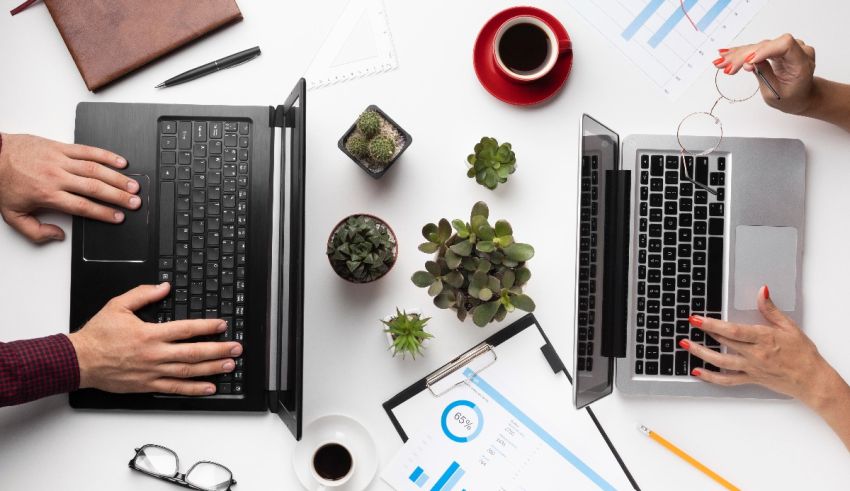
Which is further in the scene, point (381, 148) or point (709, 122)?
point (709, 122)

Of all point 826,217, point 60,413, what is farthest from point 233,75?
point 826,217

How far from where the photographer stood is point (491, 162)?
48.1 inches

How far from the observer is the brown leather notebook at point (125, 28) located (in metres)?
1.24

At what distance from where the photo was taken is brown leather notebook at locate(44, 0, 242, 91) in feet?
4.07

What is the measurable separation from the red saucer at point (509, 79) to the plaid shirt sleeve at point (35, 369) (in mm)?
888

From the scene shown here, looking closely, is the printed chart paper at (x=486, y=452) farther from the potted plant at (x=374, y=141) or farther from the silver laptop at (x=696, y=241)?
the potted plant at (x=374, y=141)

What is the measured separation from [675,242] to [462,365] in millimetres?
459

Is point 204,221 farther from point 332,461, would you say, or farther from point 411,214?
point 332,461

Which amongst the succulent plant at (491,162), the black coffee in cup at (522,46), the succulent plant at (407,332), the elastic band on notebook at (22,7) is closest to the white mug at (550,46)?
the black coffee in cup at (522,46)

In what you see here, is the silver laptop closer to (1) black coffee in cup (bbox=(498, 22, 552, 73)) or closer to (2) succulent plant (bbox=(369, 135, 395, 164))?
(1) black coffee in cup (bbox=(498, 22, 552, 73))

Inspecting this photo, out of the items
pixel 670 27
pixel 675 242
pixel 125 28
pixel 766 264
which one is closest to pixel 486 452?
pixel 675 242

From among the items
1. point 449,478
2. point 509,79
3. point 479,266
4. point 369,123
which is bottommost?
point 449,478

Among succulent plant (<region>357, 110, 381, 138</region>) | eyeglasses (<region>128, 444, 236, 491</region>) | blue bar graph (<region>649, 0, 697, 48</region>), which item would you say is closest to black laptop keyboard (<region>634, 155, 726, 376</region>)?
blue bar graph (<region>649, 0, 697, 48</region>)

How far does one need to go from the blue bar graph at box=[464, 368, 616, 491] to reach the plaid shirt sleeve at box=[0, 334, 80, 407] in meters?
0.71
